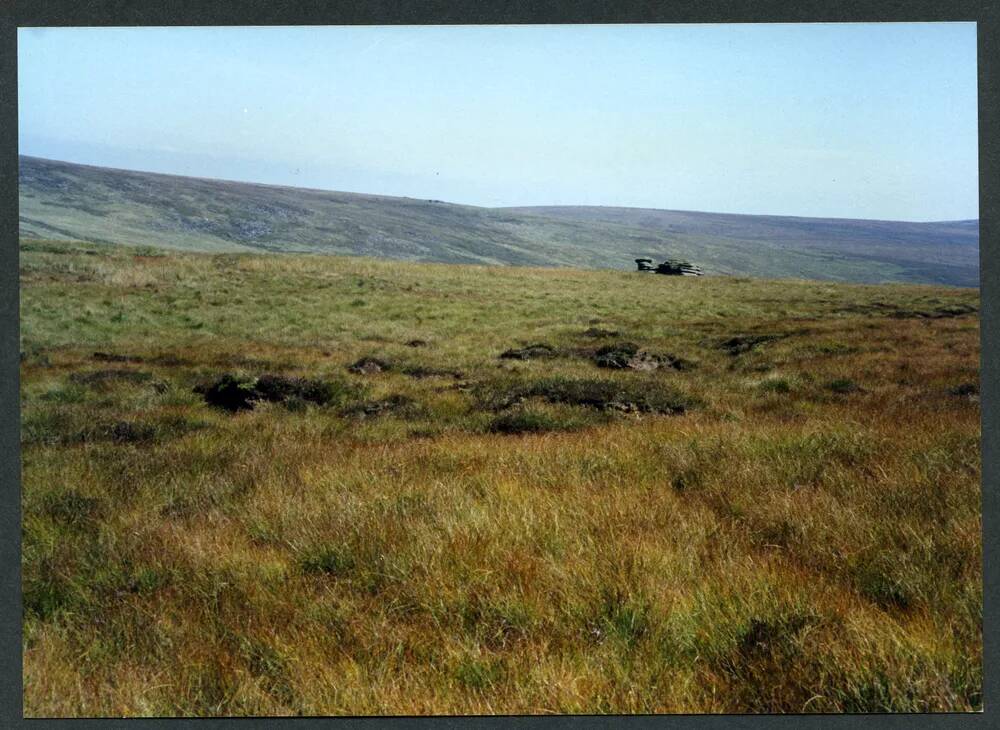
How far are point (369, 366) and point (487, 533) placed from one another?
18.9 ft

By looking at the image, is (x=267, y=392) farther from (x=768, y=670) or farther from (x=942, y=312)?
(x=942, y=312)

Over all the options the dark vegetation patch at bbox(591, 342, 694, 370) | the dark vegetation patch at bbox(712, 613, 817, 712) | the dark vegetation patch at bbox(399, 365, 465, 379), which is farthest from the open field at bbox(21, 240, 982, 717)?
the dark vegetation patch at bbox(591, 342, 694, 370)

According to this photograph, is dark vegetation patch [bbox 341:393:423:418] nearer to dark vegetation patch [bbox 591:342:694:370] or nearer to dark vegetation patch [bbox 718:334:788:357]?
dark vegetation patch [bbox 591:342:694:370]

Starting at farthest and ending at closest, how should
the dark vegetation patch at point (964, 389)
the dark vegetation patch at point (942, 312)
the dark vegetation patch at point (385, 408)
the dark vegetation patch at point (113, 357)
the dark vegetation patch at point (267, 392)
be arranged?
1. the dark vegetation patch at point (113, 357)
2. the dark vegetation patch at point (267, 392)
3. the dark vegetation patch at point (385, 408)
4. the dark vegetation patch at point (942, 312)
5. the dark vegetation patch at point (964, 389)

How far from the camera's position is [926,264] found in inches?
309

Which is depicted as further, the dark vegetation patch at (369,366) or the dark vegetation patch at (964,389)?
the dark vegetation patch at (369,366)

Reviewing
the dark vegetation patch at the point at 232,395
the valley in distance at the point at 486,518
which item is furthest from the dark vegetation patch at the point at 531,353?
the dark vegetation patch at the point at 232,395

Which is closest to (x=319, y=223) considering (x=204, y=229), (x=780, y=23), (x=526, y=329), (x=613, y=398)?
(x=204, y=229)

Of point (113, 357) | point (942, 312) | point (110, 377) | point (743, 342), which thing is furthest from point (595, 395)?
point (113, 357)

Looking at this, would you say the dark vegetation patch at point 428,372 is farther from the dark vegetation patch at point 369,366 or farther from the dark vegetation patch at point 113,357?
the dark vegetation patch at point 113,357

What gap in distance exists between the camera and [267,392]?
7.54 meters

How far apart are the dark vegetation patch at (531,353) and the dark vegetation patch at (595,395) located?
199cm

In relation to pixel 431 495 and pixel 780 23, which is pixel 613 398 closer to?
pixel 431 495

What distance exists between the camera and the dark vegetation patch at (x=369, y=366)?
8.95 m
